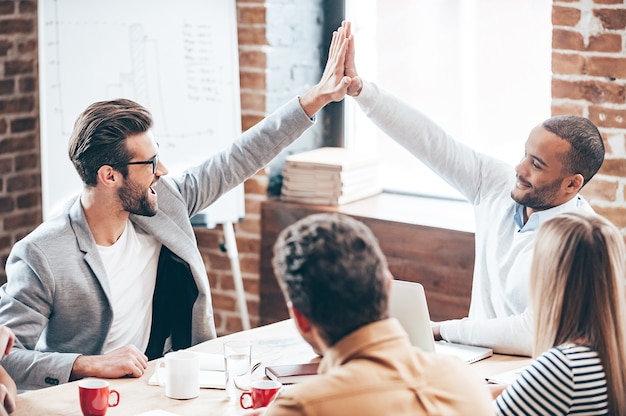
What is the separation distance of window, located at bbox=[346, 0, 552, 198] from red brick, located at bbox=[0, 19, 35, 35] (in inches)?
51.7

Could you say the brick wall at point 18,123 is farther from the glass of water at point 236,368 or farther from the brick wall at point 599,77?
the brick wall at point 599,77

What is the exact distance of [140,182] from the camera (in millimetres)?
2619

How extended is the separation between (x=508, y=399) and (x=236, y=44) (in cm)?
224

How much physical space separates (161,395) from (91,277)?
1.58 ft

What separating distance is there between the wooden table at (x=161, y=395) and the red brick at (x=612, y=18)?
4.12 feet

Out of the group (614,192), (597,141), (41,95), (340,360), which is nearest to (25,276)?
(41,95)

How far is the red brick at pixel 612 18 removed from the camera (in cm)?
310

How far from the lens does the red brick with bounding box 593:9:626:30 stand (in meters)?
3.10

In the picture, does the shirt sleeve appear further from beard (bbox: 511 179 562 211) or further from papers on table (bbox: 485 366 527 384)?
beard (bbox: 511 179 562 211)

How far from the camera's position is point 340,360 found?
57.6 inches

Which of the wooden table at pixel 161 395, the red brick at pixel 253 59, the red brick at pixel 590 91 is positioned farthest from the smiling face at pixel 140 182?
the red brick at pixel 590 91

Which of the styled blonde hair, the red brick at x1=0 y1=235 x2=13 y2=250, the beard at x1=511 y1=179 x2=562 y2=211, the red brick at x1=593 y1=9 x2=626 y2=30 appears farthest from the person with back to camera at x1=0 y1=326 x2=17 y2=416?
the red brick at x1=593 y1=9 x2=626 y2=30

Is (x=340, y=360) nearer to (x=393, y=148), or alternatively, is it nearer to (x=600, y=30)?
(x=600, y=30)

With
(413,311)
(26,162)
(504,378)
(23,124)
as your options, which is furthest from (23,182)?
(504,378)
